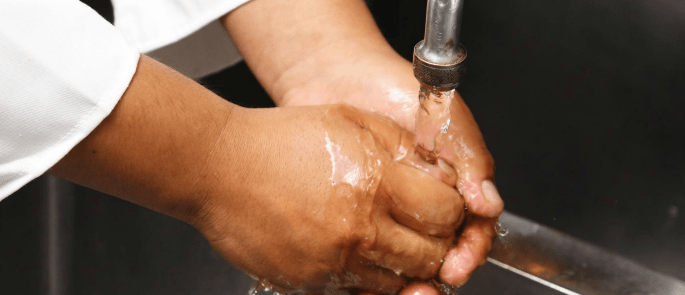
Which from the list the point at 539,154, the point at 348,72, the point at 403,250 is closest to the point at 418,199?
the point at 403,250

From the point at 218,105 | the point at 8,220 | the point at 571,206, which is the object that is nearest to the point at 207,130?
the point at 218,105

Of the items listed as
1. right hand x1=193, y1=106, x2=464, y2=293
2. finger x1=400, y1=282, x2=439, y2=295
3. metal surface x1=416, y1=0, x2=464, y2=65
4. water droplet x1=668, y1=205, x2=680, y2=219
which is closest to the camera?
metal surface x1=416, y1=0, x2=464, y2=65

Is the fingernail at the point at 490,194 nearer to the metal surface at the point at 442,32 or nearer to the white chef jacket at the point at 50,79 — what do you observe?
the metal surface at the point at 442,32

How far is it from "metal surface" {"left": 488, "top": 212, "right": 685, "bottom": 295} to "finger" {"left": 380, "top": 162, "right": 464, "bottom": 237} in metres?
0.25

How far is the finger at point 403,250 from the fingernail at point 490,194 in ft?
0.21

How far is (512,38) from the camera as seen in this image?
0.80 metres

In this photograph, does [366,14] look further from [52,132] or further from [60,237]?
[60,237]

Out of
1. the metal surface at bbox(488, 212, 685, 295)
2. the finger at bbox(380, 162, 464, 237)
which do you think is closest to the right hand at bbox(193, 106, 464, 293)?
the finger at bbox(380, 162, 464, 237)

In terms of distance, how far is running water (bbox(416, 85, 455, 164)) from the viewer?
56 cm

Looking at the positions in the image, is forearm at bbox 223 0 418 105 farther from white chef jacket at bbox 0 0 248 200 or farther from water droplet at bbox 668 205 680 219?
water droplet at bbox 668 205 680 219

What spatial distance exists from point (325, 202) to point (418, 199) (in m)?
0.10

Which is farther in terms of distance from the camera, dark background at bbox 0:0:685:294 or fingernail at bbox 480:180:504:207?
dark background at bbox 0:0:685:294

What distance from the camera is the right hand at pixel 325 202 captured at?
557 mm

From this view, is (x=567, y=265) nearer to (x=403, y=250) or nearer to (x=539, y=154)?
(x=539, y=154)
